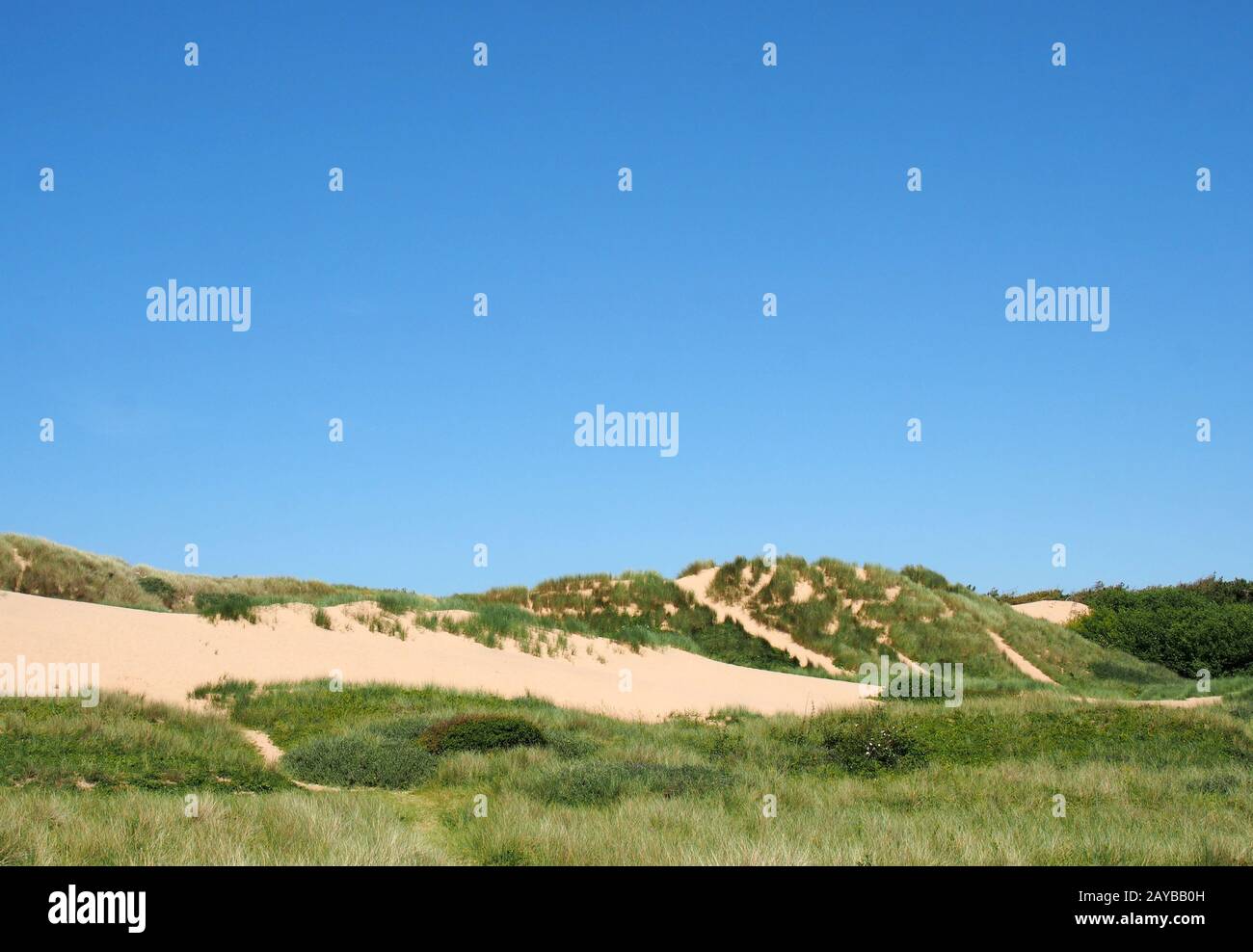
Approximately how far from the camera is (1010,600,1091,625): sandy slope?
5859 cm

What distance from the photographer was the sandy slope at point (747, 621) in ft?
137

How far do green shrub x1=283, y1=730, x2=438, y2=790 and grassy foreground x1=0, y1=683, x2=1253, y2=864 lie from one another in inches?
2.2

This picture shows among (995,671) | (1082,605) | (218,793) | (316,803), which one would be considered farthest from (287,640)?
(1082,605)

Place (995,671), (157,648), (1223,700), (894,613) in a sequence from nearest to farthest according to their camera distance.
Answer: (157,648)
(1223,700)
(995,671)
(894,613)

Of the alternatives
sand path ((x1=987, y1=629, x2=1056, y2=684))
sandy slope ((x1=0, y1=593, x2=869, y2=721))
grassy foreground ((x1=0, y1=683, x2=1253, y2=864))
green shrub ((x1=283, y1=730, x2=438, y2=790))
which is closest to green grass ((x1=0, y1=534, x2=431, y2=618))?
sandy slope ((x1=0, y1=593, x2=869, y2=721))

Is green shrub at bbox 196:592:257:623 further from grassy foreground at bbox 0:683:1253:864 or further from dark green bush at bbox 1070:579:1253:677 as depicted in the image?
dark green bush at bbox 1070:579:1253:677

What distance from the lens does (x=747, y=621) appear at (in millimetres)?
44531

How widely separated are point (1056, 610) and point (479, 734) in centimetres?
5113

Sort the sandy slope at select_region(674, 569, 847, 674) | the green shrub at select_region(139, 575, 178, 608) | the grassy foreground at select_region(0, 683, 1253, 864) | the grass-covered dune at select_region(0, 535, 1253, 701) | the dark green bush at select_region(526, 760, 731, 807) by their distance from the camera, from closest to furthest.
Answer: the grassy foreground at select_region(0, 683, 1253, 864) → the dark green bush at select_region(526, 760, 731, 807) → the grass-covered dune at select_region(0, 535, 1253, 701) → the sandy slope at select_region(674, 569, 847, 674) → the green shrub at select_region(139, 575, 178, 608)

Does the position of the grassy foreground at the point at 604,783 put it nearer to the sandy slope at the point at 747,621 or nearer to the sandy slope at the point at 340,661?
the sandy slope at the point at 340,661

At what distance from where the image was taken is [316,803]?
11.7 meters
